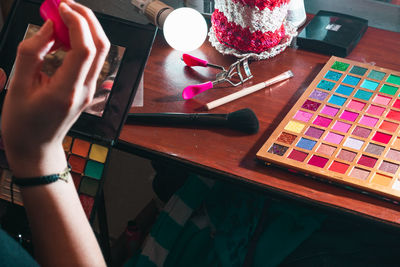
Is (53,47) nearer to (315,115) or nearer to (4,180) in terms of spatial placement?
(4,180)

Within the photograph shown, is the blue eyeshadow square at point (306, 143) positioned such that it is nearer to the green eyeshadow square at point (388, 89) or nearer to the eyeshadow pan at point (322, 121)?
the eyeshadow pan at point (322, 121)

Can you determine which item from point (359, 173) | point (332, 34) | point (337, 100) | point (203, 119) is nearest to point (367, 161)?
point (359, 173)

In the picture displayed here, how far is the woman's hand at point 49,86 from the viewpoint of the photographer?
0.47 metres

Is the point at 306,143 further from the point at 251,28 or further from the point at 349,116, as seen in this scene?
the point at 251,28

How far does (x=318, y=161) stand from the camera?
0.67 meters

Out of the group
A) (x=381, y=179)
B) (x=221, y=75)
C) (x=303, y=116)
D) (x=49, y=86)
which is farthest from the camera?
(x=221, y=75)

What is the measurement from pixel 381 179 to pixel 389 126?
11 centimetres

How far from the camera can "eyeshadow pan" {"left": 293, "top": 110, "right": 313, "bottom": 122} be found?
2.45ft

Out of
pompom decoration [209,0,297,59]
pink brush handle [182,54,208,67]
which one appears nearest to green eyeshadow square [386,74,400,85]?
pompom decoration [209,0,297,59]

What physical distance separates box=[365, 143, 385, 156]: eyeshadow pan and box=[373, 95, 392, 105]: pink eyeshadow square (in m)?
0.10

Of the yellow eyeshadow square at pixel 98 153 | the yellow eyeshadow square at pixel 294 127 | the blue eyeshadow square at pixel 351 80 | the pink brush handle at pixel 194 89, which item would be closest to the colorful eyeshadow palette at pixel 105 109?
the yellow eyeshadow square at pixel 98 153

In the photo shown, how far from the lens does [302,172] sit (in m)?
0.67

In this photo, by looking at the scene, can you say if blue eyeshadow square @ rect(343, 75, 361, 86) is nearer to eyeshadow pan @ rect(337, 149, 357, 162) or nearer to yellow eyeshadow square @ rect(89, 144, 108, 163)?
eyeshadow pan @ rect(337, 149, 357, 162)

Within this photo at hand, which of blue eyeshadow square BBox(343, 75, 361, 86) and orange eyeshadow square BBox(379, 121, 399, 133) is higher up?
blue eyeshadow square BBox(343, 75, 361, 86)
